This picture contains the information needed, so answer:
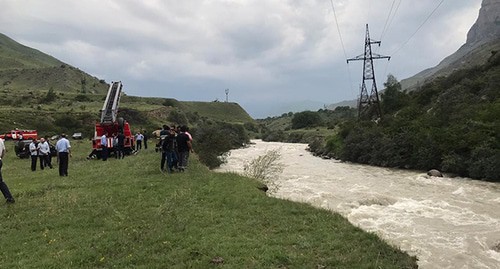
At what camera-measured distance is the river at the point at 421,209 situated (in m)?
13.7

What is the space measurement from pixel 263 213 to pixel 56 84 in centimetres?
14729

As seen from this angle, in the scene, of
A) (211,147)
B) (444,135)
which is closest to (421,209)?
(444,135)

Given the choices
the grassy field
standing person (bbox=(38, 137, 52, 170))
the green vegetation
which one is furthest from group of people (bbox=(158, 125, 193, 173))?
the green vegetation

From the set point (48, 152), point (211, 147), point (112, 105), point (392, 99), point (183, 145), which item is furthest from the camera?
point (392, 99)

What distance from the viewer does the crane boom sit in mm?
33031

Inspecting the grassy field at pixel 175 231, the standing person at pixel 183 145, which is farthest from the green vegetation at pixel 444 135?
the grassy field at pixel 175 231

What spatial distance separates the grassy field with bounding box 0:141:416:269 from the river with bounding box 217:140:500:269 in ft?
9.79

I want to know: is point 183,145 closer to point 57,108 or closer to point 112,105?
point 112,105

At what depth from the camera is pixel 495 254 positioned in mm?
13438

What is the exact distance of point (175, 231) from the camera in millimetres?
10664

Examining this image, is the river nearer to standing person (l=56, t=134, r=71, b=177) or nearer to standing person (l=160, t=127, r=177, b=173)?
standing person (l=160, t=127, r=177, b=173)

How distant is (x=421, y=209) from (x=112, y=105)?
2543 cm

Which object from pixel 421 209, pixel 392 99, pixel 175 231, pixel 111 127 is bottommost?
pixel 421 209

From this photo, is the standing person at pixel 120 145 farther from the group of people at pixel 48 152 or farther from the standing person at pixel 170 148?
the standing person at pixel 170 148
